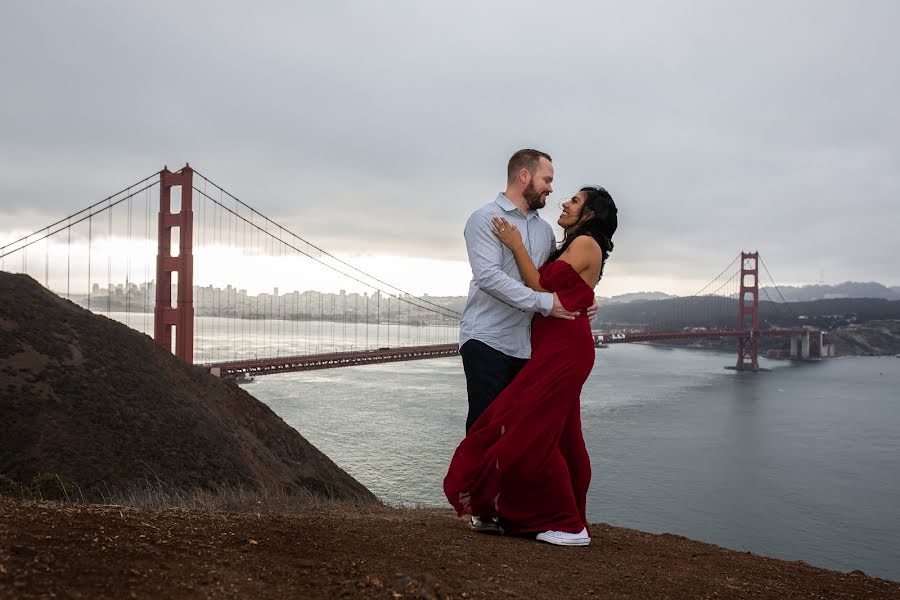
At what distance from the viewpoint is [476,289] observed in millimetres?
3994

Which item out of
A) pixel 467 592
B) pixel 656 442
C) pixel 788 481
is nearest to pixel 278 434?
pixel 467 592

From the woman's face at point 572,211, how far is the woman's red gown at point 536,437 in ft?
A: 1.05

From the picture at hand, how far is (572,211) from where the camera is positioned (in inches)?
161

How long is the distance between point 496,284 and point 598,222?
804 mm

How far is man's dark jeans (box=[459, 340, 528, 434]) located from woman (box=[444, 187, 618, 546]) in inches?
3.2

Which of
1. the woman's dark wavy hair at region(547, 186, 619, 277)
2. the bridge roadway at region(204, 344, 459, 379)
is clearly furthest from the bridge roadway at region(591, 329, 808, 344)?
the woman's dark wavy hair at region(547, 186, 619, 277)

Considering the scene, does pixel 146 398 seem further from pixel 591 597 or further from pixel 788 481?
pixel 788 481

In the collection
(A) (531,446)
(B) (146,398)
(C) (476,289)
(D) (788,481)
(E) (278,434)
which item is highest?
(C) (476,289)

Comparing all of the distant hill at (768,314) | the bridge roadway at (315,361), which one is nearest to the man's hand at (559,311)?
the bridge roadway at (315,361)

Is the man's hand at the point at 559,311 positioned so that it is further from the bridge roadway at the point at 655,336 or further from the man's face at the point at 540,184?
the bridge roadway at the point at 655,336

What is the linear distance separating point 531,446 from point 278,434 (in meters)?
13.3

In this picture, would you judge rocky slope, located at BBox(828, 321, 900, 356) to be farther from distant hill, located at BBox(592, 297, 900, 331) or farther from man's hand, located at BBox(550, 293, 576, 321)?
man's hand, located at BBox(550, 293, 576, 321)

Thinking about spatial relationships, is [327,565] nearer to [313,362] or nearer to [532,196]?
[532,196]

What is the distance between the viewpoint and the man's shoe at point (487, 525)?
3986mm
